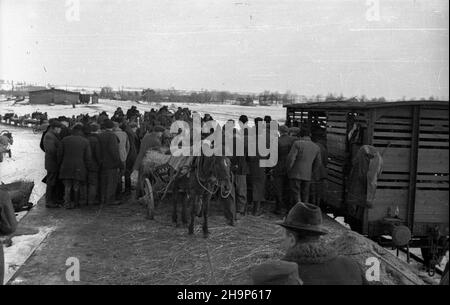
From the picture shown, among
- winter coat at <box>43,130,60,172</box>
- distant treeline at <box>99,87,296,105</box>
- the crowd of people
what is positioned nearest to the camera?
the crowd of people

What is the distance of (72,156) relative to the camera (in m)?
10.1

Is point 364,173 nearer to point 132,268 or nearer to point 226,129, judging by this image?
point 226,129

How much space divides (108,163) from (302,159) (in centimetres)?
439

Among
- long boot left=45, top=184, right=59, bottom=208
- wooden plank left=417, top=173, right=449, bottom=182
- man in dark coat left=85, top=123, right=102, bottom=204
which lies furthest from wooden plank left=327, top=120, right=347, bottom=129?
long boot left=45, top=184, right=59, bottom=208

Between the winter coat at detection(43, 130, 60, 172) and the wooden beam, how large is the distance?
746cm

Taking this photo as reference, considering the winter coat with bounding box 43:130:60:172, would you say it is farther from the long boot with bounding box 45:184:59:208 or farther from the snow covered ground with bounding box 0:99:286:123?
the snow covered ground with bounding box 0:99:286:123

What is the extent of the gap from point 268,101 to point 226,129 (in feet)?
146

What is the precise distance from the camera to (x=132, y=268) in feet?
22.1

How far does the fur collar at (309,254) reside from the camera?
9.50 feet

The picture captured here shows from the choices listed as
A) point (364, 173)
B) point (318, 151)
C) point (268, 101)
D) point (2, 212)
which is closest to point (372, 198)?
point (364, 173)

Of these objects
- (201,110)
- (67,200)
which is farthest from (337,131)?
(201,110)

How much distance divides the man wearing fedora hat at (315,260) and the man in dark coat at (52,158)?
27.1ft

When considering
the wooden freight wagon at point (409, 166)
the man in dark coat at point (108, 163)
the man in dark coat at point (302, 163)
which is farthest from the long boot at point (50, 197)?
the wooden freight wagon at point (409, 166)

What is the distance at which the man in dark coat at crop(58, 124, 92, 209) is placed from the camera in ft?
33.1
